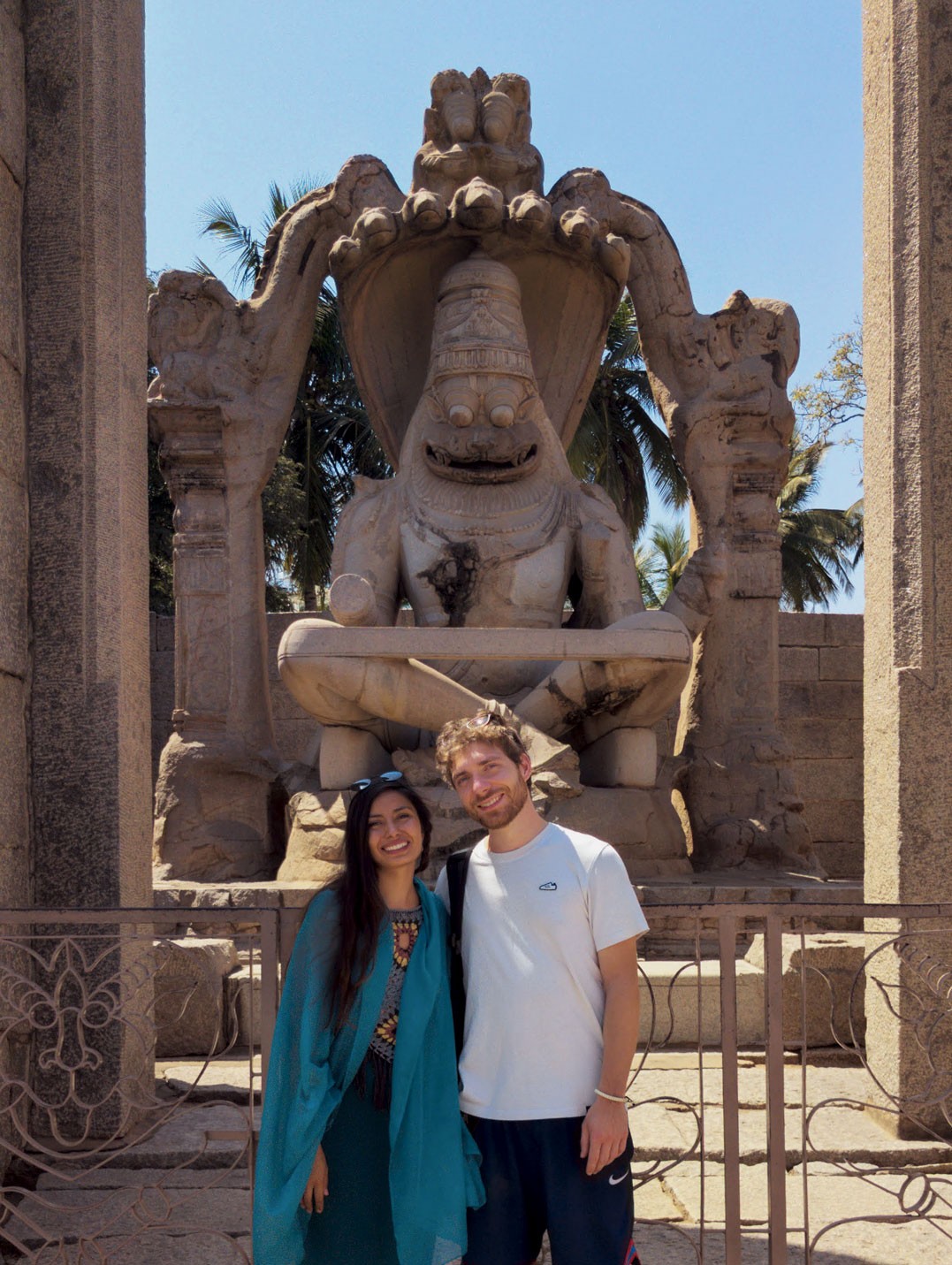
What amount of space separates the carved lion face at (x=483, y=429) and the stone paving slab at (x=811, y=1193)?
3.66 meters

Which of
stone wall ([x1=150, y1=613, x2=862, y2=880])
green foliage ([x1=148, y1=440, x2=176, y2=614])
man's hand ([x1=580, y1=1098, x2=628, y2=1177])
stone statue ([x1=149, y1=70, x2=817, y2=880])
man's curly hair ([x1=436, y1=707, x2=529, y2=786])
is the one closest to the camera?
man's hand ([x1=580, y1=1098, x2=628, y2=1177])

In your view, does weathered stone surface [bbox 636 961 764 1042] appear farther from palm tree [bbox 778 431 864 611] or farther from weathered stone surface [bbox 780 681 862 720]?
palm tree [bbox 778 431 864 611]

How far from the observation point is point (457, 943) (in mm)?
2598

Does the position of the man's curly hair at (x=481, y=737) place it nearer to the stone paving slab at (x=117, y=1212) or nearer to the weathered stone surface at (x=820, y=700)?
the stone paving slab at (x=117, y=1212)

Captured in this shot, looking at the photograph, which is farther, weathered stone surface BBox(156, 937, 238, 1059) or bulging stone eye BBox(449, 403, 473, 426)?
bulging stone eye BBox(449, 403, 473, 426)

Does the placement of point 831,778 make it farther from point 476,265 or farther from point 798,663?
point 476,265

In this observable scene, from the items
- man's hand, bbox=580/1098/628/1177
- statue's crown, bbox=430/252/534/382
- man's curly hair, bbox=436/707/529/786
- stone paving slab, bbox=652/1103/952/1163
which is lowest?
stone paving slab, bbox=652/1103/952/1163

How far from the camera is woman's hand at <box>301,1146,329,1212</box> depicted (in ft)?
8.01

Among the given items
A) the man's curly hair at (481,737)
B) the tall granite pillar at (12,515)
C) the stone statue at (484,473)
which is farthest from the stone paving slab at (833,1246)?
the stone statue at (484,473)

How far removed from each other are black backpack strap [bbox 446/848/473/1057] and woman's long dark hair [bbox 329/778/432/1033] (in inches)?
5.6

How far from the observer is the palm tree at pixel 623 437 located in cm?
1973

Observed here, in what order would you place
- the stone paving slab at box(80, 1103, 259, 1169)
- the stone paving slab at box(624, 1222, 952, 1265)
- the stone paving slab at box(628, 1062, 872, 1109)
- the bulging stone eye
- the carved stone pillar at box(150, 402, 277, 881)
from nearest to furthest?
1. the stone paving slab at box(624, 1222, 952, 1265)
2. the stone paving slab at box(80, 1103, 259, 1169)
3. the stone paving slab at box(628, 1062, 872, 1109)
4. the bulging stone eye
5. the carved stone pillar at box(150, 402, 277, 881)

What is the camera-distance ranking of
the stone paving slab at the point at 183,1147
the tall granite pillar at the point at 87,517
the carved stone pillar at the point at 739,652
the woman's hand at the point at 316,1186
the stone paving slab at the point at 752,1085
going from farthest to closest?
the carved stone pillar at the point at 739,652, the stone paving slab at the point at 752,1085, the tall granite pillar at the point at 87,517, the stone paving slab at the point at 183,1147, the woman's hand at the point at 316,1186

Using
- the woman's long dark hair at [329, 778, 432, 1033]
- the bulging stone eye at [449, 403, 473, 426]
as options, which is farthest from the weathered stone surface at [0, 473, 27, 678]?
the bulging stone eye at [449, 403, 473, 426]
